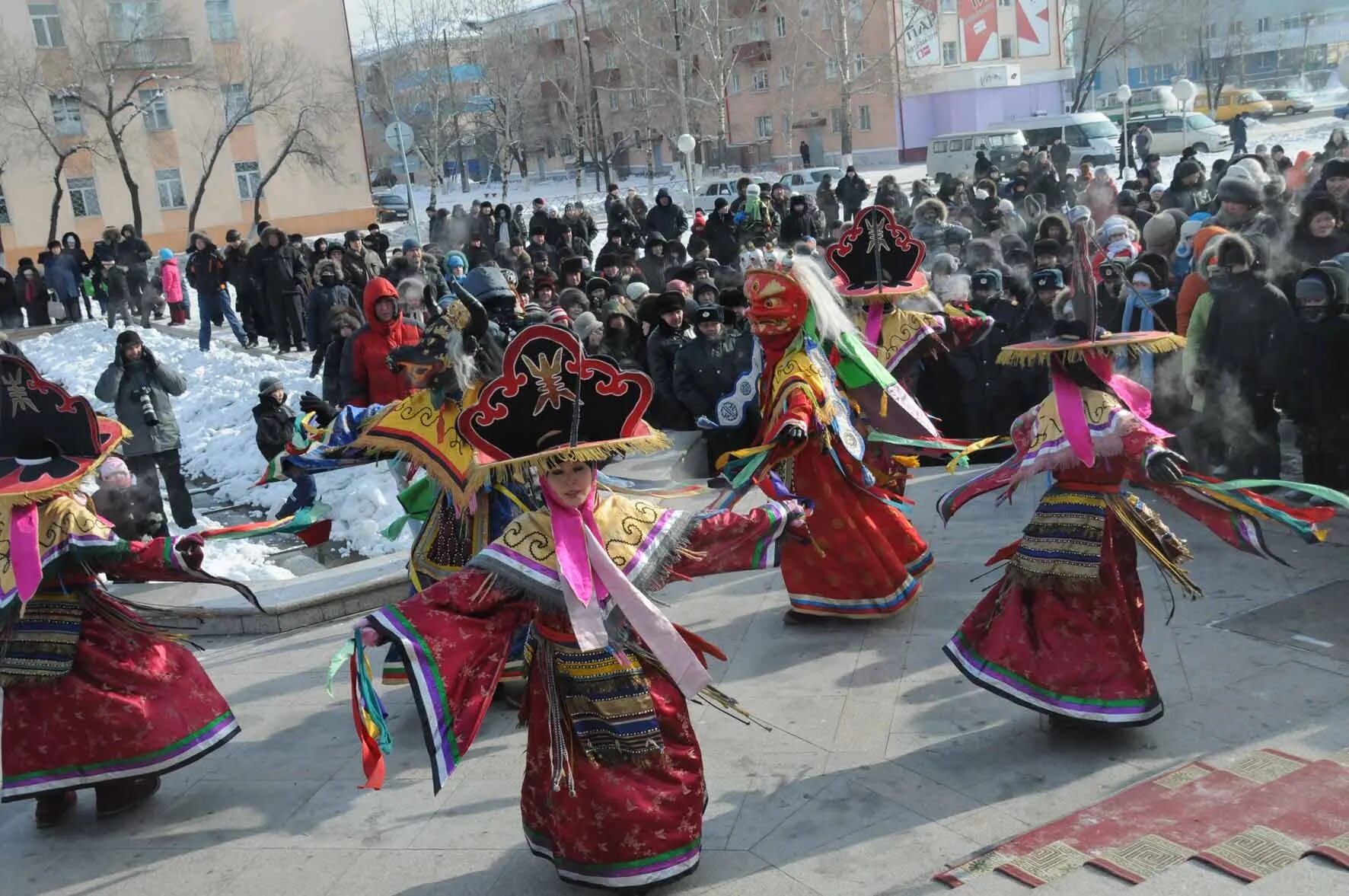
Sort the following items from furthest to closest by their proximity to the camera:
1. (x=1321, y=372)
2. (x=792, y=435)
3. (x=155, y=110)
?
1. (x=155, y=110)
2. (x=1321, y=372)
3. (x=792, y=435)

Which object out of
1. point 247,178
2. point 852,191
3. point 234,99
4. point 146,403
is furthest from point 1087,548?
point 247,178

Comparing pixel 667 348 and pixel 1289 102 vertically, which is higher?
pixel 1289 102

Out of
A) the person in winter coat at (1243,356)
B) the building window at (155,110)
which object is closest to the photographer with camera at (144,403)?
the person in winter coat at (1243,356)

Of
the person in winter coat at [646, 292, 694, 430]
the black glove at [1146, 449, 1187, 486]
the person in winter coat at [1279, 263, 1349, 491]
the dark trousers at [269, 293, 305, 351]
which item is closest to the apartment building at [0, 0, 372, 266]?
the dark trousers at [269, 293, 305, 351]

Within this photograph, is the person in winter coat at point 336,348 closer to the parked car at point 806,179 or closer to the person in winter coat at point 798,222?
the person in winter coat at point 798,222

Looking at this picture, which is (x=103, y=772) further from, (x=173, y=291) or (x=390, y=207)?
(x=390, y=207)

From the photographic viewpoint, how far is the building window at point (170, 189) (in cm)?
3616

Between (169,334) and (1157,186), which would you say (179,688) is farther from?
(169,334)

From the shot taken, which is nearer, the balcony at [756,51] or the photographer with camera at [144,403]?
the photographer with camera at [144,403]

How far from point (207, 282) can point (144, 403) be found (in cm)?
798

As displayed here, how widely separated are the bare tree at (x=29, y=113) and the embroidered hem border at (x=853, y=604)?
3007 centimetres

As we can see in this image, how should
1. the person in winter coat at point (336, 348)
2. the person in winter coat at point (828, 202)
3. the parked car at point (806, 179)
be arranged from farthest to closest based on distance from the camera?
the parked car at point (806, 179) → the person in winter coat at point (828, 202) → the person in winter coat at point (336, 348)

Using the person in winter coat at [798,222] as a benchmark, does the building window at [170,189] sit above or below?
above

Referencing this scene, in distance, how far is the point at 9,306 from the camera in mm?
22875
